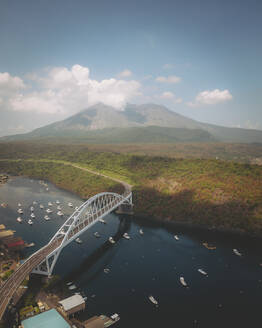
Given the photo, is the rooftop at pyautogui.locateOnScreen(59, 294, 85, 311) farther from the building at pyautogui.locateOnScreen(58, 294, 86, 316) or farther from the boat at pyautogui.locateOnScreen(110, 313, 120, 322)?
the boat at pyautogui.locateOnScreen(110, 313, 120, 322)

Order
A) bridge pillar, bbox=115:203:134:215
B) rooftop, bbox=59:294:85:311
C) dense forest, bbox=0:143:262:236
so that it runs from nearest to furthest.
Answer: rooftop, bbox=59:294:85:311 < dense forest, bbox=0:143:262:236 < bridge pillar, bbox=115:203:134:215

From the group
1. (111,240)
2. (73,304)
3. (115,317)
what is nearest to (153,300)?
(115,317)

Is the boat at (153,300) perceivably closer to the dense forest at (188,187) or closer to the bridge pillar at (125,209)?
the dense forest at (188,187)

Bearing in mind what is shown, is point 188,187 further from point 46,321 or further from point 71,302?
point 46,321

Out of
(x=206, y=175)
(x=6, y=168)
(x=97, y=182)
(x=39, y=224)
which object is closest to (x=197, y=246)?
(x=206, y=175)

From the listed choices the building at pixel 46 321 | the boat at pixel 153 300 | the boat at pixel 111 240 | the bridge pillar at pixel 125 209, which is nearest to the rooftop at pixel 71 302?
the building at pixel 46 321

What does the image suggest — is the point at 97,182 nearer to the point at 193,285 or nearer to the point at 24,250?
the point at 24,250

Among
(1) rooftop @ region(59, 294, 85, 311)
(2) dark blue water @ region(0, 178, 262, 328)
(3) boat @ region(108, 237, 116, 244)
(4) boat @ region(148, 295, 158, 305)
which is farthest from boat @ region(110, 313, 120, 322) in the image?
(3) boat @ region(108, 237, 116, 244)
